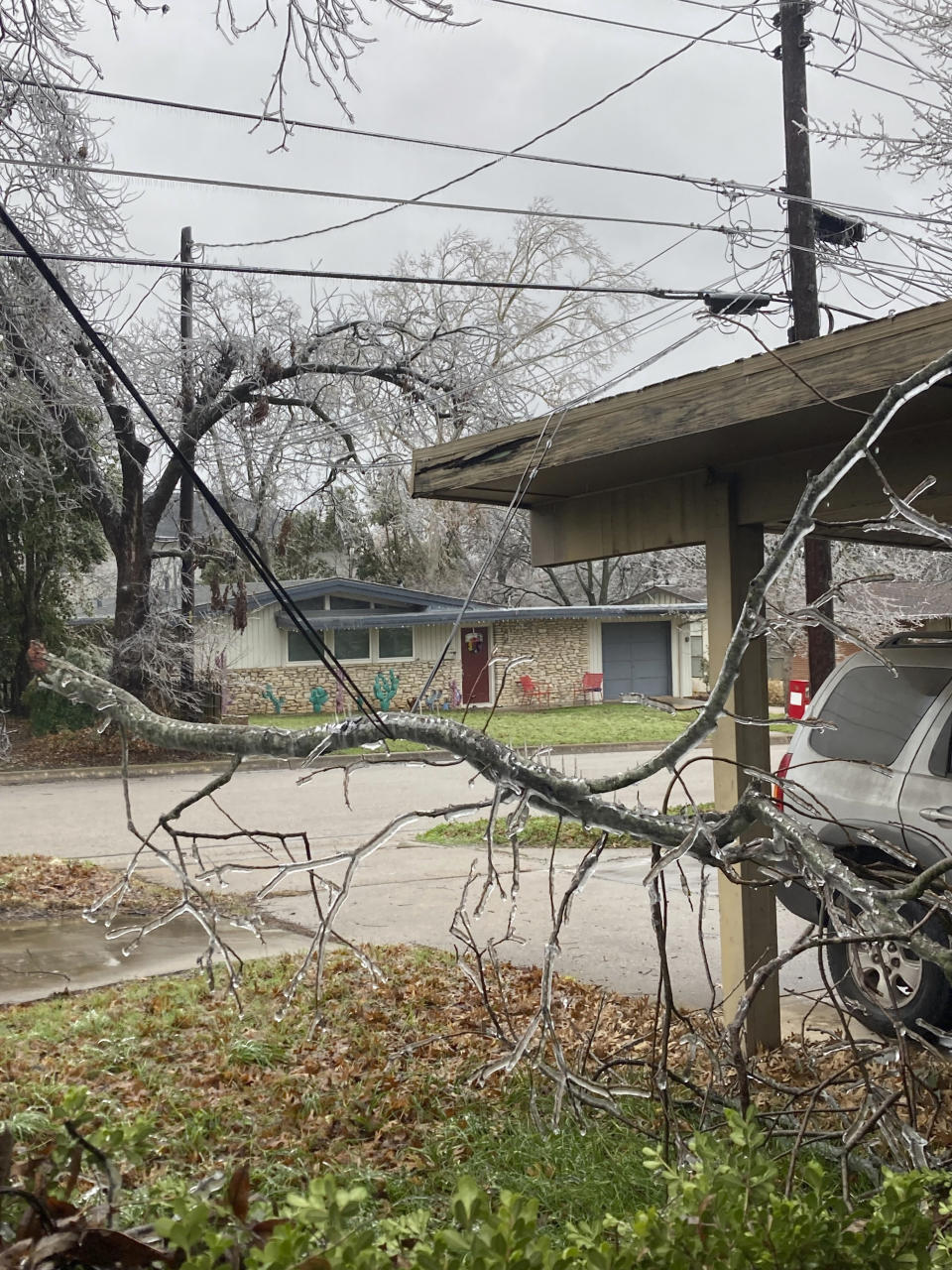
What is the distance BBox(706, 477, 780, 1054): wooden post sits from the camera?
17.2ft

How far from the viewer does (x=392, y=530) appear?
37625mm

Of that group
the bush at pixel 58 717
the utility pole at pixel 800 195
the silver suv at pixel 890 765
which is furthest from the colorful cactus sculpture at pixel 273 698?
the silver suv at pixel 890 765

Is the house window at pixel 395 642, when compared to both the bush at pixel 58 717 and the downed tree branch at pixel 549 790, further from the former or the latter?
the downed tree branch at pixel 549 790

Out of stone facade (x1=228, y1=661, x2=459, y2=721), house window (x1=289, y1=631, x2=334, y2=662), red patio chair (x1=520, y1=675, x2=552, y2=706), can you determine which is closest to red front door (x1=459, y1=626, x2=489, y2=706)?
stone facade (x1=228, y1=661, x2=459, y2=721)

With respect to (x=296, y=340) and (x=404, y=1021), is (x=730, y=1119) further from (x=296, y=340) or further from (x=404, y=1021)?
(x=296, y=340)

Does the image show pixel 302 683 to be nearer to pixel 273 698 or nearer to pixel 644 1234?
pixel 273 698

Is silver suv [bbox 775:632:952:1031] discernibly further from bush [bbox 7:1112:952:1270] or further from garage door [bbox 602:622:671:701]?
garage door [bbox 602:622:671:701]

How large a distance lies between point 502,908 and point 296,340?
13174 mm

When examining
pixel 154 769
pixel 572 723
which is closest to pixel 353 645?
pixel 572 723

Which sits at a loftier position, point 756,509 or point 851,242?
point 851,242

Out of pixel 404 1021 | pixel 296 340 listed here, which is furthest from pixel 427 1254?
pixel 296 340

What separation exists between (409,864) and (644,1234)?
9.93m

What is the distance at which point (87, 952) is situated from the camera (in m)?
8.11

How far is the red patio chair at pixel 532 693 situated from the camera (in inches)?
1339
